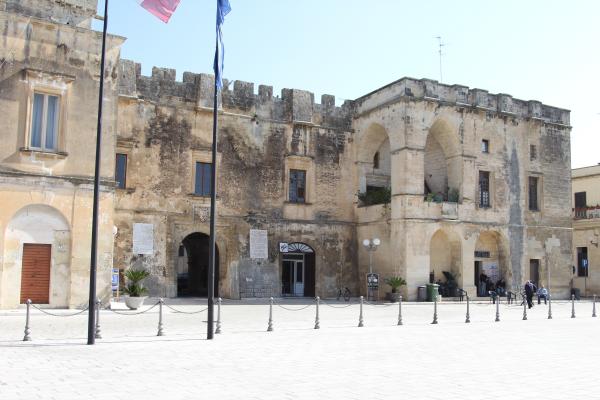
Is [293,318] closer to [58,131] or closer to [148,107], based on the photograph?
[58,131]

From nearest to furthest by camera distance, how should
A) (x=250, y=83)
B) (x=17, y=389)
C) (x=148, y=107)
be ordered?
(x=17, y=389)
(x=148, y=107)
(x=250, y=83)

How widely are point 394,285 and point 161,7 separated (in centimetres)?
1877

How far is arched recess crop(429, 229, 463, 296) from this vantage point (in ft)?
104

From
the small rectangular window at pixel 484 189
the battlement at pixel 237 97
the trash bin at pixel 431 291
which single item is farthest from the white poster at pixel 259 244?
the small rectangular window at pixel 484 189

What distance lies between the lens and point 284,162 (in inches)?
1259

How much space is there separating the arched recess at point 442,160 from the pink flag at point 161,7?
65.4 ft

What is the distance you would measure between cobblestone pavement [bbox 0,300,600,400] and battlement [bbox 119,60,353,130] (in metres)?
12.5

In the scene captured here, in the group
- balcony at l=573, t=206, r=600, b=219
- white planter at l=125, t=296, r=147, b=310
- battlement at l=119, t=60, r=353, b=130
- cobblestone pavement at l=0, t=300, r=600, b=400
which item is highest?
battlement at l=119, t=60, r=353, b=130

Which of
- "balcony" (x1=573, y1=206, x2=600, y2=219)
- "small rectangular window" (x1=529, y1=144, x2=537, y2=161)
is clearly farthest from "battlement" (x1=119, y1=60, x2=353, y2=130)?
"balcony" (x1=573, y1=206, x2=600, y2=219)

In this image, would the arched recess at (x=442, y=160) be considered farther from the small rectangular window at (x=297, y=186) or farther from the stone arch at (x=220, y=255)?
the stone arch at (x=220, y=255)

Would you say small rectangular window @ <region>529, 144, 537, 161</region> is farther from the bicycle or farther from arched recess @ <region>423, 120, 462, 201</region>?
the bicycle

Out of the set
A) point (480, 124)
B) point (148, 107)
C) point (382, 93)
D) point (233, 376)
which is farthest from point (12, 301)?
point (480, 124)

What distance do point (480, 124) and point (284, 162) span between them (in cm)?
1038

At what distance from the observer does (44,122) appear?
70.5ft
